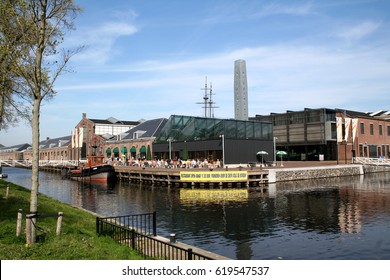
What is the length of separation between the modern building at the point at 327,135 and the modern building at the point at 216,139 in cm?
1713

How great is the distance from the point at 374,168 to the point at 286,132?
20.7 m

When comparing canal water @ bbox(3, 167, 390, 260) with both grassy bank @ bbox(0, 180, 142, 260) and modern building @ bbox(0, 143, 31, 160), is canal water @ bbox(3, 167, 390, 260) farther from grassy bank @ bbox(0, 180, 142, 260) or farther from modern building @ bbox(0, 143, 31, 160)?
modern building @ bbox(0, 143, 31, 160)

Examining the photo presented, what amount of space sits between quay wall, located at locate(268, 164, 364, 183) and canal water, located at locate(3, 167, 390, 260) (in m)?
7.75

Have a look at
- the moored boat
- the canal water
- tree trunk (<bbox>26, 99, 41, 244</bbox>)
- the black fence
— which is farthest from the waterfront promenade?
tree trunk (<bbox>26, 99, 41, 244</bbox>)

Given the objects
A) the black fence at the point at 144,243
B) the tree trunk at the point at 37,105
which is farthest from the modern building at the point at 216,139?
the tree trunk at the point at 37,105

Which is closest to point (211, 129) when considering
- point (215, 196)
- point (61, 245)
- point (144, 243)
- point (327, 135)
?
point (215, 196)

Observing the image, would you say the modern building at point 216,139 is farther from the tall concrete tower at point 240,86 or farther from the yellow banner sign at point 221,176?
the tall concrete tower at point 240,86

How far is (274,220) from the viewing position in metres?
20.8

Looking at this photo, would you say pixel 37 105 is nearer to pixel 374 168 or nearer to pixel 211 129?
pixel 211 129

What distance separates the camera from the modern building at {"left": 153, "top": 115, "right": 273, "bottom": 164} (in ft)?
171

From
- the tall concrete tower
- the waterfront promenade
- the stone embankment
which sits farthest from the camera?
the tall concrete tower

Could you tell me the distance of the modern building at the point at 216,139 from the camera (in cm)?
5219

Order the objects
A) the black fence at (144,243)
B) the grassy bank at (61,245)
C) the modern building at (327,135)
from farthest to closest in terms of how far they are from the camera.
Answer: the modern building at (327,135)
the black fence at (144,243)
the grassy bank at (61,245)

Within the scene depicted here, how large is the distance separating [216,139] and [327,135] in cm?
2885
